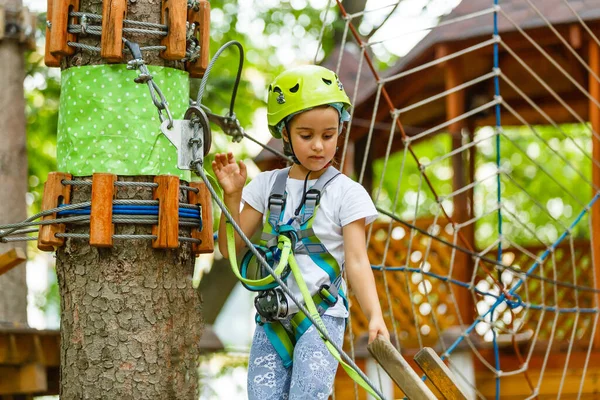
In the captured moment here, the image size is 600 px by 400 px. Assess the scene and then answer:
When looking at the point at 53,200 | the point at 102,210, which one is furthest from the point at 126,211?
the point at 53,200

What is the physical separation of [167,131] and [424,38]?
570 cm

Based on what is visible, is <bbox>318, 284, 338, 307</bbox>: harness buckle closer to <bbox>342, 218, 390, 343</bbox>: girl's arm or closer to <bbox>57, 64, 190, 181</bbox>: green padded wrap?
<bbox>342, 218, 390, 343</bbox>: girl's arm

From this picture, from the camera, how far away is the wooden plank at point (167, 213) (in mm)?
2342

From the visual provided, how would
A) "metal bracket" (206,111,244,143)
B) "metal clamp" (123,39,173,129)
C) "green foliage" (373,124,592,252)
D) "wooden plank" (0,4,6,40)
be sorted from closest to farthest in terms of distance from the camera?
1. "metal clamp" (123,39,173,129)
2. "metal bracket" (206,111,244,143)
3. "wooden plank" (0,4,6,40)
4. "green foliage" (373,124,592,252)

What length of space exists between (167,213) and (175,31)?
1.45 ft

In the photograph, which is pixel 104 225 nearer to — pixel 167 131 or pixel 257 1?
pixel 167 131

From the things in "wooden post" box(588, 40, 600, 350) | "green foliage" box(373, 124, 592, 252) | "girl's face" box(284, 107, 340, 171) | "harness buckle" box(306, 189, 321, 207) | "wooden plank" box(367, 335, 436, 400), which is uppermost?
"green foliage" box(373, 124, 592, 252)

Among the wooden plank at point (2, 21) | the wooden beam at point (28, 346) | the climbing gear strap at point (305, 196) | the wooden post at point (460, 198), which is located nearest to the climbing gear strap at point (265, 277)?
the climbing gear strap at point (305, 196)

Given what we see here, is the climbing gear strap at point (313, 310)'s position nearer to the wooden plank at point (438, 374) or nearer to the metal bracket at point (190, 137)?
the wooden plank at point (438, 374)

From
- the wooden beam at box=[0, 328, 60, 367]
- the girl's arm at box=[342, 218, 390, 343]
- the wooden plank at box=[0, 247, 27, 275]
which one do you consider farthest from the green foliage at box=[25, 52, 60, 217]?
the girl's arm at box=[342, 218, 390, 343]

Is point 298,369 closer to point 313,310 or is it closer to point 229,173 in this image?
point 313,310

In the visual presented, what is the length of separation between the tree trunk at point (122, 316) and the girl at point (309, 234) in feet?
0.73

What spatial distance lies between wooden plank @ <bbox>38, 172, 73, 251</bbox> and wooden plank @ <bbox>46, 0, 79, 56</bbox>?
0.30 meters

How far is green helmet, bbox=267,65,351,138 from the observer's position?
2473 millimetres
